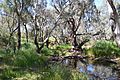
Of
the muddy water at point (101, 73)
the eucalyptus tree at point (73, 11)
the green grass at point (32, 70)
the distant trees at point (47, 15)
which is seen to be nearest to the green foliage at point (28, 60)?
the green grass at point (32, 70)

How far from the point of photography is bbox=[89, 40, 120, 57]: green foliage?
22797 mm

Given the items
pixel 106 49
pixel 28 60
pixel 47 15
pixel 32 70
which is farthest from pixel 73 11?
pixel 32 70

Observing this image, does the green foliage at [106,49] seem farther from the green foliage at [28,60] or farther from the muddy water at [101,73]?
the green foliage at [28,60]

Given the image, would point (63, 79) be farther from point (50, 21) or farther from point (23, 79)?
point (50, 21)

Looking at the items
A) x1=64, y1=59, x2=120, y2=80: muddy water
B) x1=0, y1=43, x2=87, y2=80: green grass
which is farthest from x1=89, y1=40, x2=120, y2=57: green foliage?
x1=0, y1=43, x2=87, y2=80: green grass

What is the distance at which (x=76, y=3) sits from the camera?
34.3 meters

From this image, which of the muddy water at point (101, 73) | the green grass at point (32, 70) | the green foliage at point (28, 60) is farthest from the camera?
the green foliage at point (28, 60)

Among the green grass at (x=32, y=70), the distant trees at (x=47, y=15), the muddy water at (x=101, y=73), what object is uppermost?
the distant trees at (x=47, y=15)

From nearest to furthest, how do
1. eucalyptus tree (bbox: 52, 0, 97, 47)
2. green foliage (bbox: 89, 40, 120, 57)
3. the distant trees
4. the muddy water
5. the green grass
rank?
1. the green grass
2. the muddy water
3. green foliage (bbox: 89, 40, 120, 57)
4. the distant trees
5. eucalyptus tree (bbox: 52, 0, 97, 47)

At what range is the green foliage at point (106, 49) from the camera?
2280 cm

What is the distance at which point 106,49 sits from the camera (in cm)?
2330

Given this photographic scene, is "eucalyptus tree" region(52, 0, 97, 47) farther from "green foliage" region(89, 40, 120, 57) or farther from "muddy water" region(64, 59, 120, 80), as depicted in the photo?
"muddy water" region(64, 59, 120, 80)

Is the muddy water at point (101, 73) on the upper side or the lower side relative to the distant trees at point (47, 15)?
lower

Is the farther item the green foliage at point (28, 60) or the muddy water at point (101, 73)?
the green foliage at point (28, 60)
